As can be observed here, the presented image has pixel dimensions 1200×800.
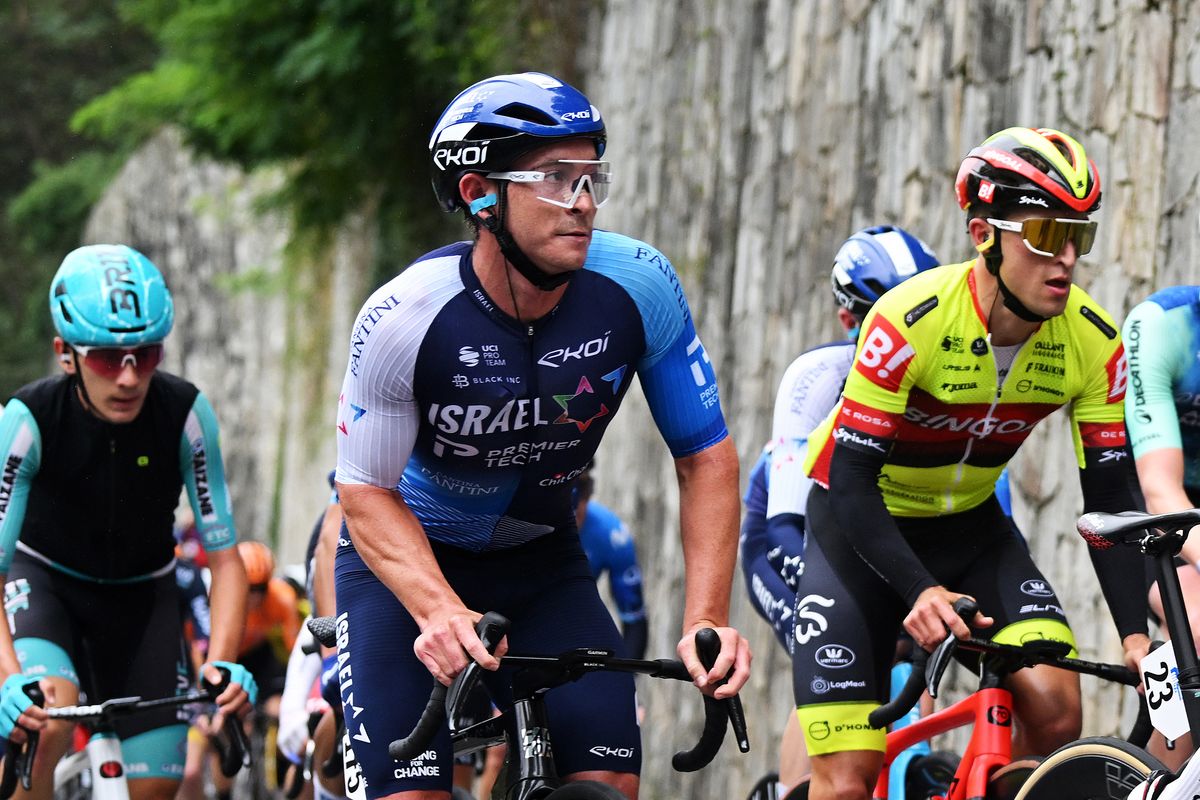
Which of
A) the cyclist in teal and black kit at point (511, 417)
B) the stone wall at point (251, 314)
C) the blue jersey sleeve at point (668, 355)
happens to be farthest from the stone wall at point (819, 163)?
the stone wall at point (251, 314)

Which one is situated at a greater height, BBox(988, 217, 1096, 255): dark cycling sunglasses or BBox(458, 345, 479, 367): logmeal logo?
BBox(988, 217, 1096, 255): dark cycling sunglasses

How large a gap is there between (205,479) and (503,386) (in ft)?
8.86

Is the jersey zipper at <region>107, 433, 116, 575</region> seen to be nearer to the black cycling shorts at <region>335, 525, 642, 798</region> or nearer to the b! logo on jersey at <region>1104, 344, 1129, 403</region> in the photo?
the black cycling shorts at <region>335, 525, 642, 798</region>

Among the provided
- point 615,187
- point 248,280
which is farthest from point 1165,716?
point 248,280

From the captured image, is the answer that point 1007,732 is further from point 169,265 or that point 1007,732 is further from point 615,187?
point 169,265

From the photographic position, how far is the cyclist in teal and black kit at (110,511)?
668cm

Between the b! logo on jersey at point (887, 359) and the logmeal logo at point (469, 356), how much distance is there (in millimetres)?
1339

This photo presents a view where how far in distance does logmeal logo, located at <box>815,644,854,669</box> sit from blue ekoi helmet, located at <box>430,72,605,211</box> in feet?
6.09

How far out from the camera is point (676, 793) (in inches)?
488

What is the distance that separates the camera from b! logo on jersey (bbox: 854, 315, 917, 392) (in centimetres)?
538

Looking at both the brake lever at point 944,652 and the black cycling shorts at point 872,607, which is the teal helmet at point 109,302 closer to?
the black cycling shorts at point 872,607

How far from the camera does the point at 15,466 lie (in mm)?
6547

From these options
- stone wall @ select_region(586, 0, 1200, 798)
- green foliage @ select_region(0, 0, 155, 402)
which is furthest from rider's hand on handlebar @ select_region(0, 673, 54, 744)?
green foliage @ select_region(0, 0, 155, 402)

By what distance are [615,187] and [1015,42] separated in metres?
6.66
